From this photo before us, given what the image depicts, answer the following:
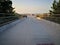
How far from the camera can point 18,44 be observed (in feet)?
35.7

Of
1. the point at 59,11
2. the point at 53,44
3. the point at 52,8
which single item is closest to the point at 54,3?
the point at 52,8

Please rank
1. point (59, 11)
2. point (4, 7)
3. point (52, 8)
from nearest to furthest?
point (4, 7) → point (59, 11) → point (52, 8)

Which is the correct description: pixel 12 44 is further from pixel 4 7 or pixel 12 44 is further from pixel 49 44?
pixel 4 7

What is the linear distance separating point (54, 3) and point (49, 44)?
93.1 m

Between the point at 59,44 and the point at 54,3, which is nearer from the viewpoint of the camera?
the point at 59,44

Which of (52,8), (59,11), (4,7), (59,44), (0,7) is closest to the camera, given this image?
(59,44)

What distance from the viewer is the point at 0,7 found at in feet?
171

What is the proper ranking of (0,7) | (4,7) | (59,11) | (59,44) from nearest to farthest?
(59,44) < (0,7) < (4,7) < (59,11)

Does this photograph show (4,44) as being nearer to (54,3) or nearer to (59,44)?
(59,44)

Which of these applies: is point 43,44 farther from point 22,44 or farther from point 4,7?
point 4,7

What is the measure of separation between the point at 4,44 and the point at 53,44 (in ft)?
8.00

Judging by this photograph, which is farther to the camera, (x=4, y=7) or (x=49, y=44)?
(x=4, y=7)

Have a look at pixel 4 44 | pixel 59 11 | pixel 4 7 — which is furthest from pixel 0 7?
pixel 4 44

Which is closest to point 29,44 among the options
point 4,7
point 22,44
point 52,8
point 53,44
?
point 22,44
